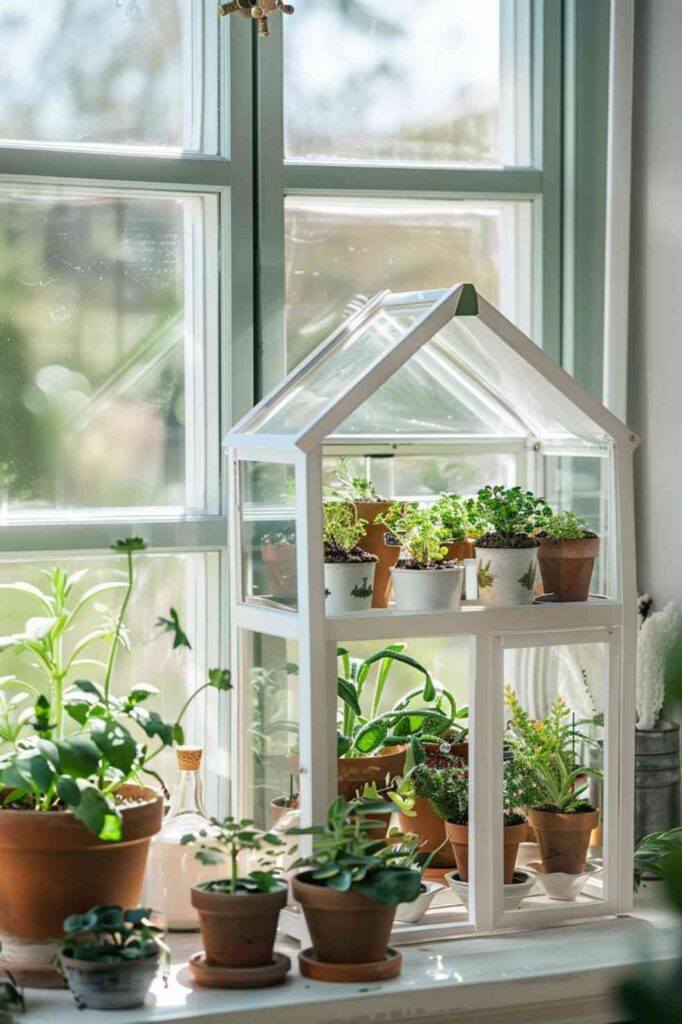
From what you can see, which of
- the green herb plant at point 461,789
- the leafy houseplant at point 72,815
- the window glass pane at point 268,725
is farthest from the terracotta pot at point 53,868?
the green herb plant at point 461,789

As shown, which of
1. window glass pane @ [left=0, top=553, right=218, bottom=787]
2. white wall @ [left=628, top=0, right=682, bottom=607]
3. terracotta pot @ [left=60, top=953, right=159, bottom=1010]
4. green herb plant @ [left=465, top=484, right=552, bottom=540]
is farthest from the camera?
white wall @ [left=628, top=0, right=682, bottom=607]

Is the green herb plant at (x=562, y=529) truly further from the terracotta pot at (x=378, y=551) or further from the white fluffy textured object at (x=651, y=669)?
the white fluffy textured object at (x=651, y=669)

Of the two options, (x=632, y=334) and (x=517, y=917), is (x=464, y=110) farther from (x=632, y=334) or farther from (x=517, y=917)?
(x=517, y=917)

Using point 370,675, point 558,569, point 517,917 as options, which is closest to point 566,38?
point 558,569

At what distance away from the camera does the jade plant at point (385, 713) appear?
8.07 feet

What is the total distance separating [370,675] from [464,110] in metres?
1.30

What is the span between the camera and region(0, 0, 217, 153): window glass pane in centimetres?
251

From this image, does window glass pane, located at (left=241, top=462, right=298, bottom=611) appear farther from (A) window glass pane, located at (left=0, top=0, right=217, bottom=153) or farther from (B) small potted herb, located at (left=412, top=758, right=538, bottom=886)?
(A) window glass pane, located at (left=0, top=0, right=217, bottom=153)

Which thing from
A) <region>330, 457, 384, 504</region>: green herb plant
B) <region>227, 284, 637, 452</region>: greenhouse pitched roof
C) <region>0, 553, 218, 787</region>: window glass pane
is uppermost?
<region>227, 284, 637, 452</region>: greenhouse pitched roof

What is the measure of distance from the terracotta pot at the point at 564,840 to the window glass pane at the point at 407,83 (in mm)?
1458

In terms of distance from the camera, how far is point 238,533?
2.43 metres

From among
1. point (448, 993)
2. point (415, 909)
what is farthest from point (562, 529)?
point (448, 993)

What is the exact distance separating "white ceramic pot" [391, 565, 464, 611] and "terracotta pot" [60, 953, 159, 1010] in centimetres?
74

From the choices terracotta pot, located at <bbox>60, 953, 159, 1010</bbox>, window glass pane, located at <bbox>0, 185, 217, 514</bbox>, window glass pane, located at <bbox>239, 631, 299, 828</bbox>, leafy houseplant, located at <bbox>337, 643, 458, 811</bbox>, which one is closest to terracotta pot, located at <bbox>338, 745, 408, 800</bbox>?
leafy houseplant, located at <bbox>337, 643, 458, 811</bbox>
